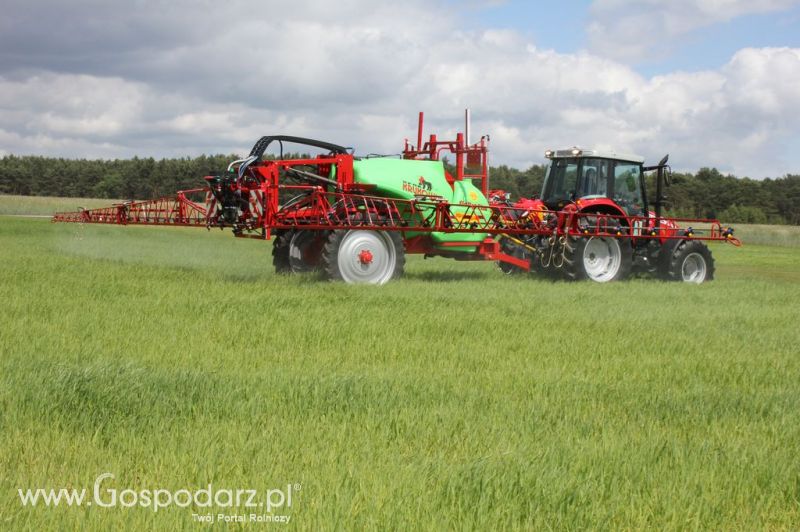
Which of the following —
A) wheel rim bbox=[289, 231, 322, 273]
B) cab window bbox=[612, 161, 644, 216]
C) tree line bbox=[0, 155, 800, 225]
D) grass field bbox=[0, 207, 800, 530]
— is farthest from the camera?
tree line bbox=[0, 155, 800, 225]

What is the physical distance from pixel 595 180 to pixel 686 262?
2.62 m

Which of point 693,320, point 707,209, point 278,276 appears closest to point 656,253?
point 693,320

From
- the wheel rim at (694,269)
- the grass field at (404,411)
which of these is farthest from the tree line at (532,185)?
the grass field at (404,411)

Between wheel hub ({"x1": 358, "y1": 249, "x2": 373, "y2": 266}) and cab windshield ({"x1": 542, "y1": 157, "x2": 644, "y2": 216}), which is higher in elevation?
cab windshield ({"x1": 542, "y1": 157, "x2": 644, "y2": 216})

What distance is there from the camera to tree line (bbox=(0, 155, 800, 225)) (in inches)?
2680

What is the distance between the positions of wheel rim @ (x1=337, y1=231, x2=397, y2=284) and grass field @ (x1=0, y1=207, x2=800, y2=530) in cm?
256

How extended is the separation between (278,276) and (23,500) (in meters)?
10.6

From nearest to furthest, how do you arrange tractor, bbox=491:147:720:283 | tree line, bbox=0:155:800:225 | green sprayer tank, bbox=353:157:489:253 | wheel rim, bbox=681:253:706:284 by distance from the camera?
green sprayer tank, bbox=353:157:489:253 < tractor, bbox=491:147:720:283 < wheel rim, bbox=681:253:706:284 < tree line, bbox=0:155:800:225

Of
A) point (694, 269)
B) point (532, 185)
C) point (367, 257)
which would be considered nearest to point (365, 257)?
point (367, 257)

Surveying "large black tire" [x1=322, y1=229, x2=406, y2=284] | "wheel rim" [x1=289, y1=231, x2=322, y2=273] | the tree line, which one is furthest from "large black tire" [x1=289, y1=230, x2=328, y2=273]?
the tree line

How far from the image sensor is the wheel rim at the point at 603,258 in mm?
15789

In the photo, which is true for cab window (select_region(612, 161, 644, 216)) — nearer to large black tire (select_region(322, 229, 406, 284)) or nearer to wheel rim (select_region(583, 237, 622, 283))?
wheel rim (select_region(583, 237, 622, 283))

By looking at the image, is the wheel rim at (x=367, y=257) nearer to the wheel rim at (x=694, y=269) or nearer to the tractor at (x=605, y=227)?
the tractor at (x=605, y=227)

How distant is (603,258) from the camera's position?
16.0 meters
